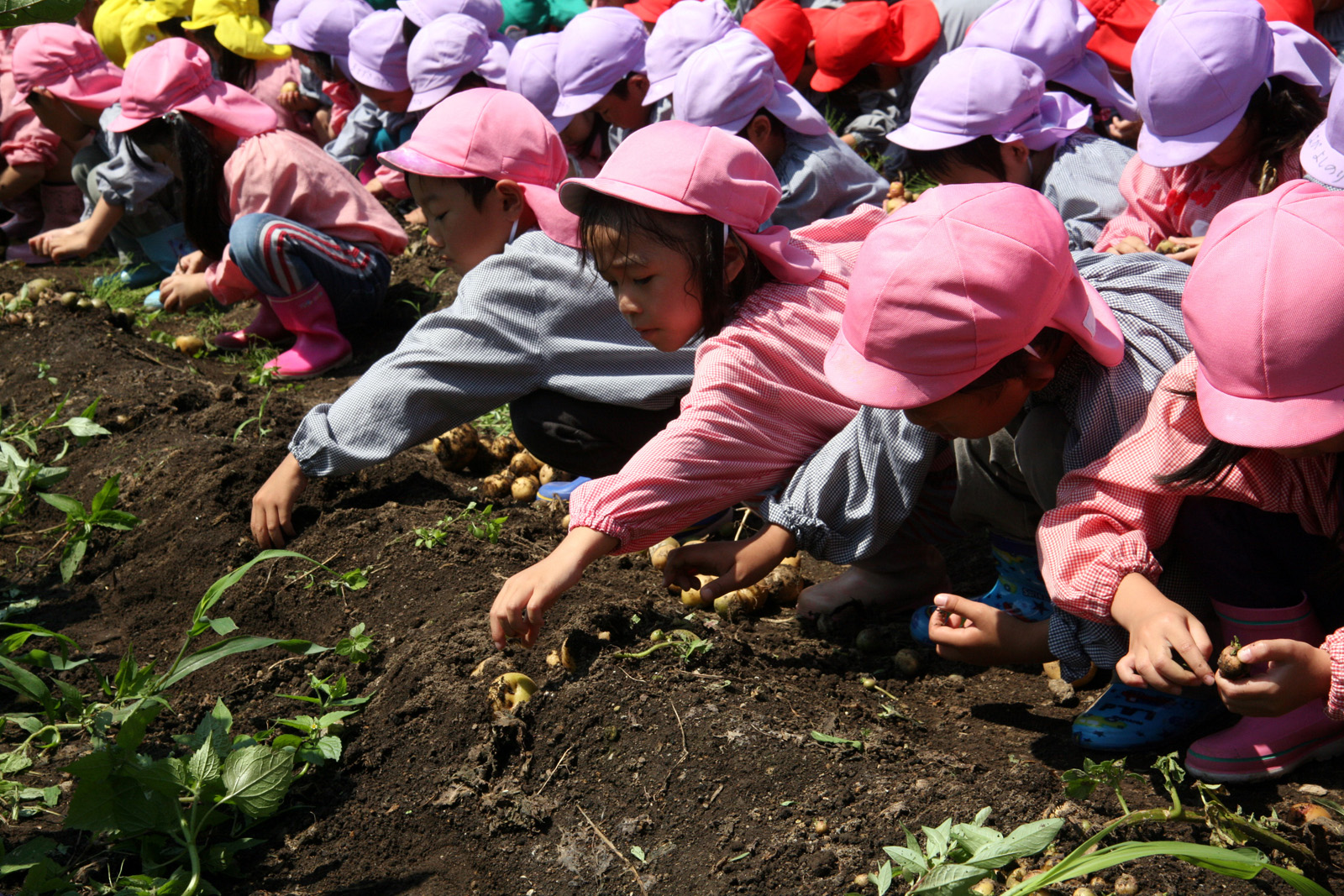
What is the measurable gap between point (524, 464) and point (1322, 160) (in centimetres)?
216

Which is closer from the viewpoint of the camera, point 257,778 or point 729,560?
point 257,778

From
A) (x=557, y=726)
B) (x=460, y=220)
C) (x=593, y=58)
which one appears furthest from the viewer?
(x=593, y=58)

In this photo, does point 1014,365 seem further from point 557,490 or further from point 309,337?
point 309,337

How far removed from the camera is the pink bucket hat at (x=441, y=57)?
15.4ft

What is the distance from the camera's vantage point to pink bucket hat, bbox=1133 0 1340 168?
2.54 m

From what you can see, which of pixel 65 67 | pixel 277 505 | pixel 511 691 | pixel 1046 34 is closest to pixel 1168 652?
pixel 511 691

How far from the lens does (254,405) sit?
352cm

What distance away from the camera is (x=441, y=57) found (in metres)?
4.68

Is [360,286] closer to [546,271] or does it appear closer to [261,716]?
[546,271]

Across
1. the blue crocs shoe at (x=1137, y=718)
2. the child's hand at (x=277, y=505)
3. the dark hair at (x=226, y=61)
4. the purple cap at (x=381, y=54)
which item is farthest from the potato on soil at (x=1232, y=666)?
the dark hair at (x=226, y=61)

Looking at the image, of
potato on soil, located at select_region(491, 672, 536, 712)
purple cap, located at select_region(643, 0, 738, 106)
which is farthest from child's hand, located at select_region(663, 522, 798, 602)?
purple cap, located at select_region(643, 0, 738, 106)

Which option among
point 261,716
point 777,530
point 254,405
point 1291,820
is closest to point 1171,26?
point 777,530

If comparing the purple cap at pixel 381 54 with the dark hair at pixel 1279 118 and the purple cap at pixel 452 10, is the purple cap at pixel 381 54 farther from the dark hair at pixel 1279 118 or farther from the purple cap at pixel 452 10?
the dark hair at pixel 1279 118

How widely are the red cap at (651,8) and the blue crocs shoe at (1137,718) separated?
4.23 m
